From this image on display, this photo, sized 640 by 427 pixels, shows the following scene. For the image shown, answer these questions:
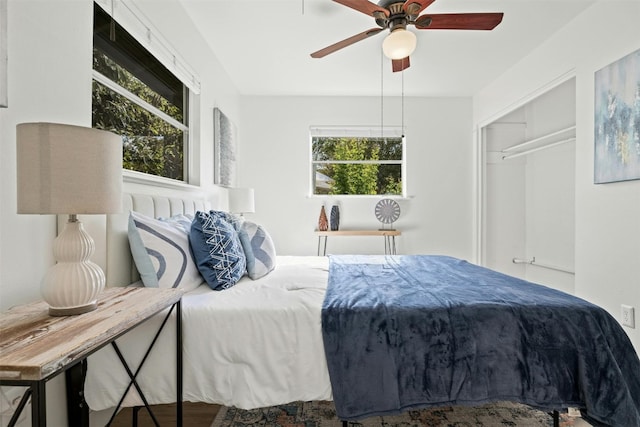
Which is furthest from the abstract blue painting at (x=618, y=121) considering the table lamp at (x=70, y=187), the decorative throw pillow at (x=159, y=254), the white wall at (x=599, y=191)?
the table lamp at (x=70, y=187)

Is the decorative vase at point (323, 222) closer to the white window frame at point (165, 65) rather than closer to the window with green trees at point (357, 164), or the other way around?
the window with green trees at point (357, 164)

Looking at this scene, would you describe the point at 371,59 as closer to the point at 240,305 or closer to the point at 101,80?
the point at 101,80

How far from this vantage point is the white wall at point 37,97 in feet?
3.76

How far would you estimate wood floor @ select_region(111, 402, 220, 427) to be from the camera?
5.47 feet

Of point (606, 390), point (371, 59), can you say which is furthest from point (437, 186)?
point (606, 390)

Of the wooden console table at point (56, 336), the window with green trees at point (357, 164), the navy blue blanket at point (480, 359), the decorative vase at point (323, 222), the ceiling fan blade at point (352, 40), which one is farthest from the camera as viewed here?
the window with green trees at point (357, 164)

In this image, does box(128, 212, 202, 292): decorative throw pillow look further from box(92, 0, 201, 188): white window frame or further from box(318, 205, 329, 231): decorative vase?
box(318, 205, 329, 231): decorative vase

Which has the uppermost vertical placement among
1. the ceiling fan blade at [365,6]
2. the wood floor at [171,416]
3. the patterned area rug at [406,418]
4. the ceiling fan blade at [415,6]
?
the ceiling fan blade at [365,6]

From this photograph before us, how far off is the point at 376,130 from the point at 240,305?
3.59 m

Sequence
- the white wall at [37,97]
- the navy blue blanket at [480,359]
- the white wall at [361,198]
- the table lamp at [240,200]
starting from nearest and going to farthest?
the white wall at [37,97] < the navy blue blanket at [480,359] < the table lamp at [240,200] < the white wall at [361,198]

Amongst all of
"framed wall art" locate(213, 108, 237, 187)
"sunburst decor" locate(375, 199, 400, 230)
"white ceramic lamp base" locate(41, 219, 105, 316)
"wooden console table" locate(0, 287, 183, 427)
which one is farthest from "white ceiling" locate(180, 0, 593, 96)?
"wooden console table" locate(0, 287, 183, 427)

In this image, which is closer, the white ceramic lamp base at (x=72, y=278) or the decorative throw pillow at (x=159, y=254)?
the white ceramic lamp base at (x=72, y=278)

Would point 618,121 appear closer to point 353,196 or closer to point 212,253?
point 353,196

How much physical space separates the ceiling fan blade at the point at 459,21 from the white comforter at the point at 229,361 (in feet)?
5.71
